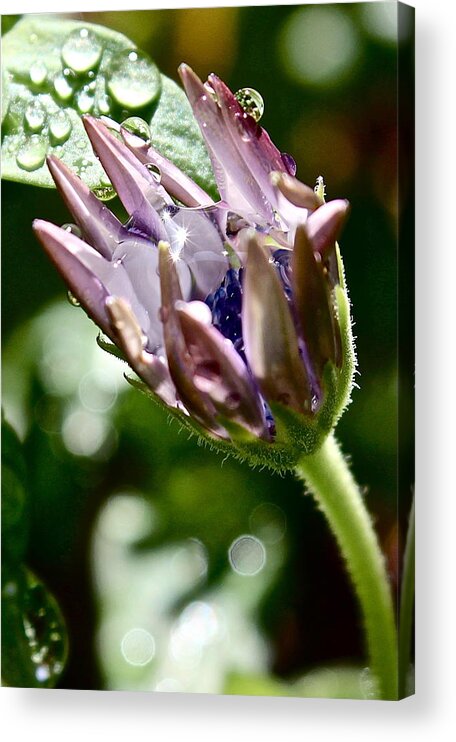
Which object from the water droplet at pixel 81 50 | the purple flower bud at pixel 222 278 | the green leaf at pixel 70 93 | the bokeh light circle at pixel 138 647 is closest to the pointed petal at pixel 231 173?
the purple flower bud at pixel 222 278

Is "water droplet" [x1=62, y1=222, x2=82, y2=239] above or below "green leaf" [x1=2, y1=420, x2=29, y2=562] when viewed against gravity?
above

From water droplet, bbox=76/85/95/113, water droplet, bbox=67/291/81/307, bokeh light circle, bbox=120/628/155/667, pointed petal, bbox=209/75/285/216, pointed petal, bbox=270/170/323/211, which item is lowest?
bokeh light circle, bbox=120/628/155/667

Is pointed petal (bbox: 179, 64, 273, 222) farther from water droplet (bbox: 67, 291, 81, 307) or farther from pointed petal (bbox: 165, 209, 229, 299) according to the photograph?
water droplet (bbox: 67, 291, 81, 307)

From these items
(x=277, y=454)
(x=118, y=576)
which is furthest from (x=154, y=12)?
(x=118, y=576)

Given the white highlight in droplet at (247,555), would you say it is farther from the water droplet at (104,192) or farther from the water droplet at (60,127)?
the water droplet at (60,127)

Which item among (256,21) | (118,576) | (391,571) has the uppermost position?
(256,21)

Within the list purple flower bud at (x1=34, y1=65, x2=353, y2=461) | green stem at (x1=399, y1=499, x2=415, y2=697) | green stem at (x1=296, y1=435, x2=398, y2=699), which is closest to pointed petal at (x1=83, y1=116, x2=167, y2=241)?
purple flower bud at (x1=34, y1=65, x2=353, y2=461)

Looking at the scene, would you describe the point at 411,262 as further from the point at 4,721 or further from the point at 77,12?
the point at 4,721
